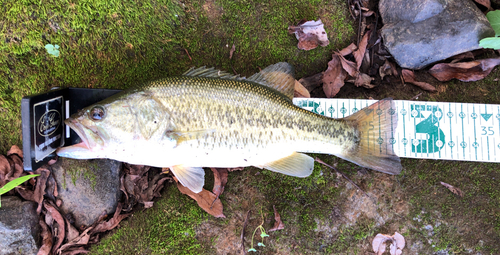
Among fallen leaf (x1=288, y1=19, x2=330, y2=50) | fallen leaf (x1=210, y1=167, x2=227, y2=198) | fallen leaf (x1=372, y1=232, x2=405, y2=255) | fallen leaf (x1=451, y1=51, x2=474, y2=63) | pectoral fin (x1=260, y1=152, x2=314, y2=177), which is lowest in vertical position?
→ fallen leaf (x1=372, y1=232, x2=405, y2=255)

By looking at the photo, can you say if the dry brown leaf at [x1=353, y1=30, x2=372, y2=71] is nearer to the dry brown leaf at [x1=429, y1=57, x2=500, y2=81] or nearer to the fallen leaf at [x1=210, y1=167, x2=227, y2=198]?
the dry brown leaf at [x1=429, y1=57, x2=500, y2=81]

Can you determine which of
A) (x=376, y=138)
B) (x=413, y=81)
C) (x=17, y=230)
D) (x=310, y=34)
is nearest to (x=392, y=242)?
(x=376, y=138)

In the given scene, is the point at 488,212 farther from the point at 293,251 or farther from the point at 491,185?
the point at 293,251

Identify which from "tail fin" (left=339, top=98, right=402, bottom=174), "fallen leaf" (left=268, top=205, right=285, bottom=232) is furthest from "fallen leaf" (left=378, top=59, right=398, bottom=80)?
"fallen leaf" (left=268, top=205, right=285, bottom=232)

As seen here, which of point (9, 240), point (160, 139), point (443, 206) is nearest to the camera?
point (160, 139)

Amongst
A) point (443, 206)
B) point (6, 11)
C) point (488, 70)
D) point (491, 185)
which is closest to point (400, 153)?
point (443, 206)
